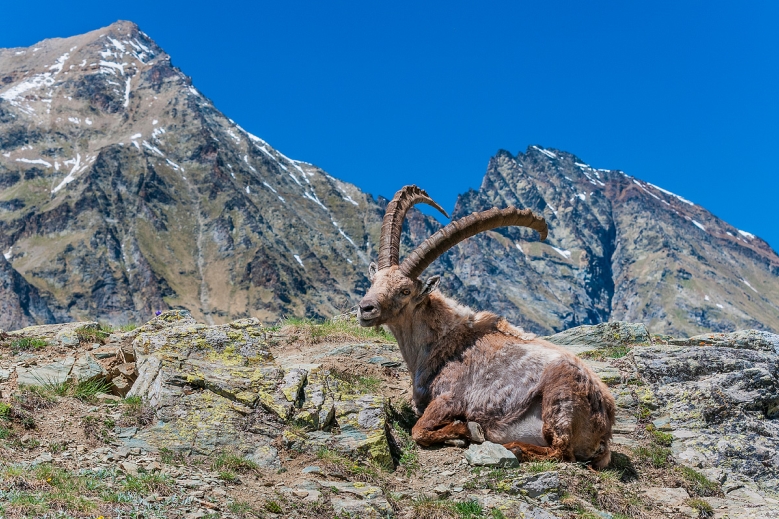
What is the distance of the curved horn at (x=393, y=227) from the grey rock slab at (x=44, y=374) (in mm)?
6550

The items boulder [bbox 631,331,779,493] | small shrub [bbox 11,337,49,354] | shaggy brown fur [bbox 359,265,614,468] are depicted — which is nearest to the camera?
shaggy brown fur [bbox 359,265,614,468]

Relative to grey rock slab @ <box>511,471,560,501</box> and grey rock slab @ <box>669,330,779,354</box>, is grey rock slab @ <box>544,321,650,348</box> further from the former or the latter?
grey rock slab @ <box>511,471,560,501</box>

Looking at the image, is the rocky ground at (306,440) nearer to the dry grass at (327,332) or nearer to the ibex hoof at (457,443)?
the ibex hoof at (457,443)

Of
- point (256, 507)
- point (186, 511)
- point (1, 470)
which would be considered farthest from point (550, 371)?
point (1, 470)

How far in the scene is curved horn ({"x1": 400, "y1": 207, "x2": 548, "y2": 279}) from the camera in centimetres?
1323

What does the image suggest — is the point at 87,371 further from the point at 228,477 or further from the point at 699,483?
the point at 699,483

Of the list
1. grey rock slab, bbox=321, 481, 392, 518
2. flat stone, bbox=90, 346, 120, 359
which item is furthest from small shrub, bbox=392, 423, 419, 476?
flat stone, bbox=90, 346, 120, 359

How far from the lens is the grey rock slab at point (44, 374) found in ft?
38.2

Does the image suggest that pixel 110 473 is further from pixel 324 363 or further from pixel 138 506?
pixel 324 363

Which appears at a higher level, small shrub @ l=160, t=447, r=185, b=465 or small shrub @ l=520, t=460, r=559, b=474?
small shrub @ l=520, t=460, r=559, b=474

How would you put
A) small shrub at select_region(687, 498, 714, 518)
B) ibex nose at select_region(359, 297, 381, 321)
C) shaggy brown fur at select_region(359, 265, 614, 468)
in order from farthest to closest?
ibex nose at select_region(359, 297, 381, 321)
shaggy brown fur at select_region(359, 265, 614, 468)
small shrub at select_region(687, 498, 714, 518)

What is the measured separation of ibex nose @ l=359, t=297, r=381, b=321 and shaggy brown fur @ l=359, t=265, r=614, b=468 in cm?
2

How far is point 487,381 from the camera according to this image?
12.2 metres

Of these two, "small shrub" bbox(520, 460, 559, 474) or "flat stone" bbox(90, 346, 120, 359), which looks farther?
"flat stone" bbox(90, 346, 120, 359)
